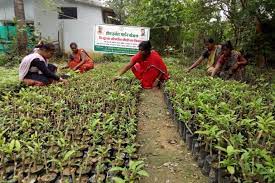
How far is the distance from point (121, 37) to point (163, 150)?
30.8 feet

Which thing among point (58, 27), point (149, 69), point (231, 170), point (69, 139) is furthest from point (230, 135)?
point (58, 27)

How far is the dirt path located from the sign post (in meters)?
7.41

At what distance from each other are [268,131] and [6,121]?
284cm

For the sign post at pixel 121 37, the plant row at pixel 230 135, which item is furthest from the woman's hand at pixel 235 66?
the sign post at pixel 121 37

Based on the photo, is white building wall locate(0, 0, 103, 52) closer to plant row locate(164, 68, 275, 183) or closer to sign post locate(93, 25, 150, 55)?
Result: sign post locate(93, 25, 150, 55)

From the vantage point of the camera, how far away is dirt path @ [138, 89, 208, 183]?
10.0 feet

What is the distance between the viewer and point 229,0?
428 inches

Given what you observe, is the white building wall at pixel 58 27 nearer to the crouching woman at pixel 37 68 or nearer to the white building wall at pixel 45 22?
the white building wall at pixel 45 22

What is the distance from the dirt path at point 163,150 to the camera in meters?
3.05

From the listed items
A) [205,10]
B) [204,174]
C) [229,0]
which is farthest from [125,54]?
[204,174]

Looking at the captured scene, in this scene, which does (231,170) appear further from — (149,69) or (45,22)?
(45,22)

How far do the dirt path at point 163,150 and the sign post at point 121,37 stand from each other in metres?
7.41

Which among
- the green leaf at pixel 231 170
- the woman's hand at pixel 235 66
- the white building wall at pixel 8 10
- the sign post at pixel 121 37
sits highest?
the white building wall at pixel 8 10

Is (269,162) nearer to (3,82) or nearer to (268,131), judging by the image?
(268,131)
